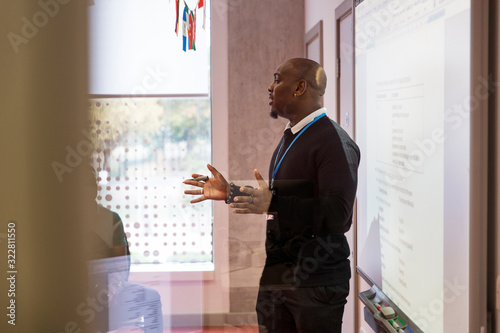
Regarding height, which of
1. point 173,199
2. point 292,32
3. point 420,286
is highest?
point 292,32

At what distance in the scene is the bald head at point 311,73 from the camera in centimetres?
145

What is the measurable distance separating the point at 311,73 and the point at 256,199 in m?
0.43

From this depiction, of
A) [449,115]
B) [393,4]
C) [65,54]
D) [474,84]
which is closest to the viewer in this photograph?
[65,54]

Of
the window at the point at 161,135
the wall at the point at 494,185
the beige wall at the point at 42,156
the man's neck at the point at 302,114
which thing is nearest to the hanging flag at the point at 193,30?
the window at the point at 161,135

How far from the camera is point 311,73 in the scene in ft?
4.79

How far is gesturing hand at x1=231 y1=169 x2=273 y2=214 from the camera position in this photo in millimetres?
1349

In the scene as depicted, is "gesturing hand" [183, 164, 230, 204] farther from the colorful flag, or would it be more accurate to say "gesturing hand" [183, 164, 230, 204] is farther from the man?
the colorful flag

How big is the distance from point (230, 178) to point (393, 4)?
2.30 feet

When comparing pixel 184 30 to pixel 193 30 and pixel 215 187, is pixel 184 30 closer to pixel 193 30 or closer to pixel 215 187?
pixel 193 30

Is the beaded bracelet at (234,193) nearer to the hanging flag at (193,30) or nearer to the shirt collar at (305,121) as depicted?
the shirt collar at (305,121)

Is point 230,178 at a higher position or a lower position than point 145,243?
higher

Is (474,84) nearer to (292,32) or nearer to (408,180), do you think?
(408,180)

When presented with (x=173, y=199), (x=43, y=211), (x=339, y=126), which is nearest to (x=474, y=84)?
(x=339, y=126)

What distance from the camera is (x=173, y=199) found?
64.1 inches
